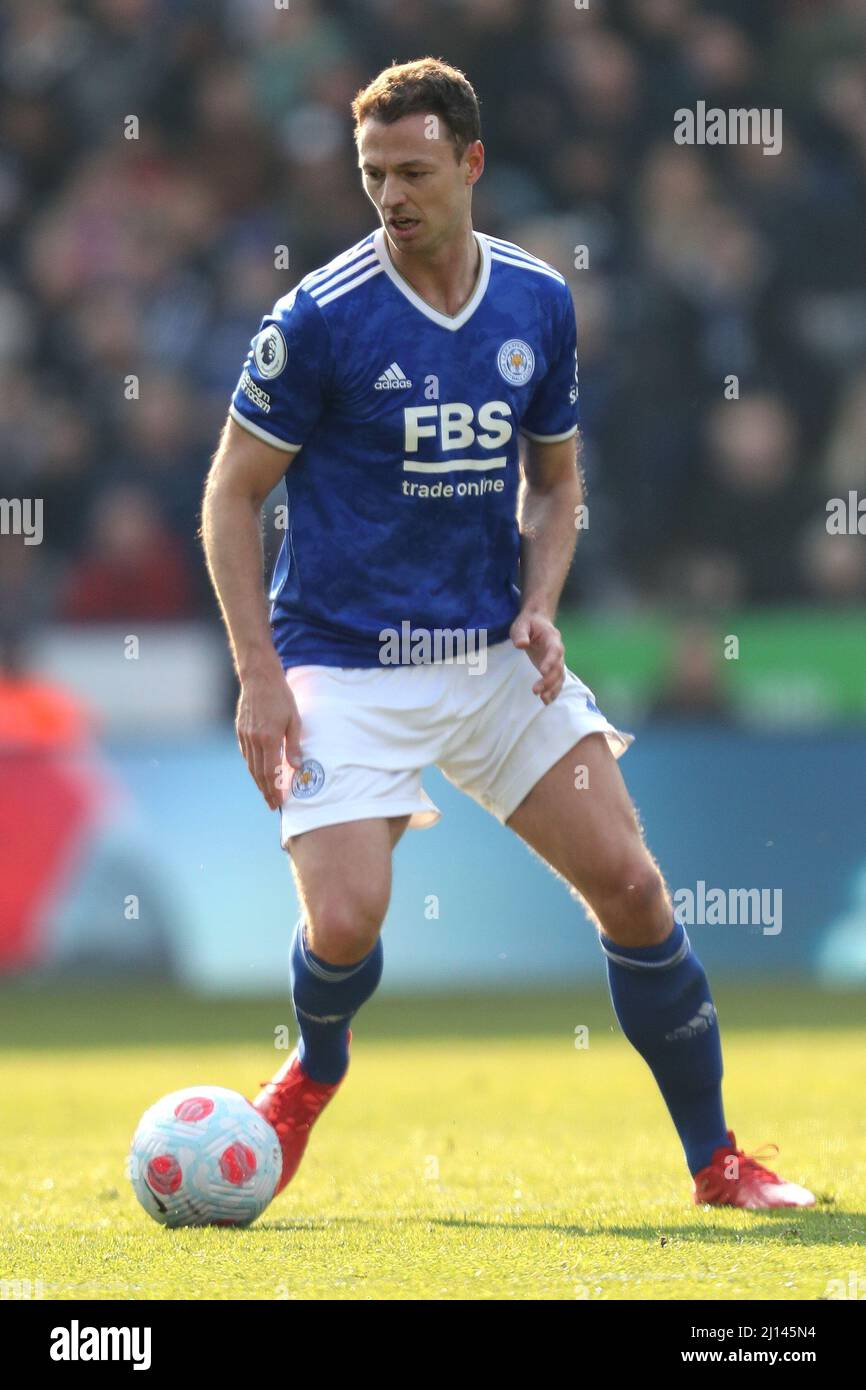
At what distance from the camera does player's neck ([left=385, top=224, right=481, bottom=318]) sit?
4562mm

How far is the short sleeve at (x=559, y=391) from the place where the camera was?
4746 millimetres

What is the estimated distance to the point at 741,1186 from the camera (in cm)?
456

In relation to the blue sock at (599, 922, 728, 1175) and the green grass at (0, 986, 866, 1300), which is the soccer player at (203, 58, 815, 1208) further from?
the green grass at (0, 986, 866, 1300)

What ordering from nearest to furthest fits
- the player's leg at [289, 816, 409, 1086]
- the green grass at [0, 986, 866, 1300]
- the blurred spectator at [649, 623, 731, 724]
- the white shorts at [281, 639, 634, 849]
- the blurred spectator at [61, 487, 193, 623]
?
the green grass at [0, 986, 866, 1300] → the player's leg at [289, 816, 409, 1086] → the white shorts at [281, 639, 634, 849] → the blurred spectator at [649, 623, 731, 724] → the blurred spectator at [61, 487, 193, 623]

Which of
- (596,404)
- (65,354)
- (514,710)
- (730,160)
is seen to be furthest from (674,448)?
(514,710)

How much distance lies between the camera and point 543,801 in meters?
4.60

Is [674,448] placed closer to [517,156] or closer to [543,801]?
[517,156]

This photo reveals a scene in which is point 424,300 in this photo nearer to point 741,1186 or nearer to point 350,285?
point 350,285

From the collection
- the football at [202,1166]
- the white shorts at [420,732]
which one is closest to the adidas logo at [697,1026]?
the white shorts at [420,732]

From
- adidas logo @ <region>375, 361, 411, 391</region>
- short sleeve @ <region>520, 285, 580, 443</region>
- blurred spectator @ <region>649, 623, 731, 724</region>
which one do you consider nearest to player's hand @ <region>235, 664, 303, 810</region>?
adidas logo @ <region>375, 361, 411, 391</region>

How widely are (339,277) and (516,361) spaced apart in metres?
0.41

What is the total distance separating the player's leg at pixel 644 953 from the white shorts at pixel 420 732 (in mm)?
67

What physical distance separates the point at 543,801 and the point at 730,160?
25.2 ft

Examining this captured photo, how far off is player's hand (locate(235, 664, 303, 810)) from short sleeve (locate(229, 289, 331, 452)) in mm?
484
